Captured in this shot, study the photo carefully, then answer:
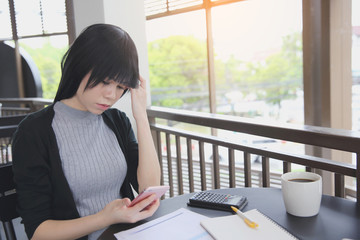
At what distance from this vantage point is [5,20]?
19.6ft

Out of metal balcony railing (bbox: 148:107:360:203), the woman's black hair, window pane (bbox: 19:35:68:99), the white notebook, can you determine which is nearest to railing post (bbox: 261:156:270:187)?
metal balcony railing (bbox: 148:107:360:203)

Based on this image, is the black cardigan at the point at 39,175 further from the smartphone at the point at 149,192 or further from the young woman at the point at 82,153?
the smartphone at the point at 149,192

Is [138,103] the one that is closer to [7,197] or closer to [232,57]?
[7,197]

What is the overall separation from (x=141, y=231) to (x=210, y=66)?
3.23 meters

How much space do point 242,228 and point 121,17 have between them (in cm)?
182

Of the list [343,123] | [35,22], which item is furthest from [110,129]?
[35,22]

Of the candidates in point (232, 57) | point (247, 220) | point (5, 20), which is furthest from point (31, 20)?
point (247, 220)

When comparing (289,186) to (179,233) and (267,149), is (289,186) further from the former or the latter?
(267,149)

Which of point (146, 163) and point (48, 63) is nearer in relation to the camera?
point (146, 163)

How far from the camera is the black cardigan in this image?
1.01m

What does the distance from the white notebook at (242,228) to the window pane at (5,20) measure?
614cm

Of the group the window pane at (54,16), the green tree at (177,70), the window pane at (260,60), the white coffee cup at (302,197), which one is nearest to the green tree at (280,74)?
the window pane at (260,60)

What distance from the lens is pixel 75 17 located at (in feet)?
7.89

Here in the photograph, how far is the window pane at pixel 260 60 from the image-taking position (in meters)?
5.10
